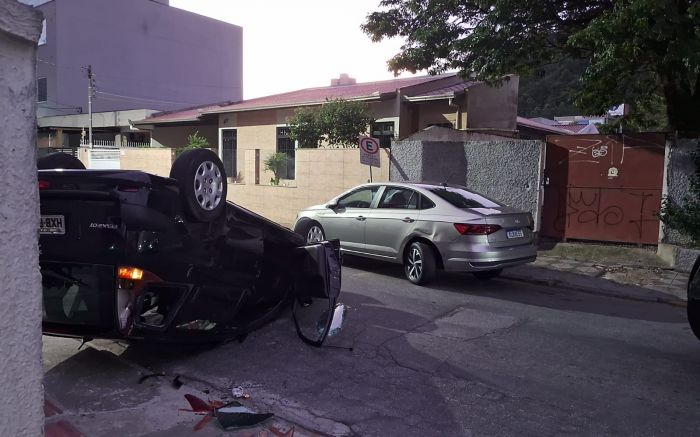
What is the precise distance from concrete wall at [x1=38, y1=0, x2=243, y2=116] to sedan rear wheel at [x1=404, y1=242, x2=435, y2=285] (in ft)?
132

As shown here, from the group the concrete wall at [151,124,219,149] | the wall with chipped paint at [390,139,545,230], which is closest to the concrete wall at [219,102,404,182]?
the concrete wall at [151,124,219,149]

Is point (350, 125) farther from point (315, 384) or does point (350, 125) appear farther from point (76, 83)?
point (76, 83)

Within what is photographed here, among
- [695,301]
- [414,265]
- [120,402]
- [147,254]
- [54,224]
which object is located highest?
[54,224]

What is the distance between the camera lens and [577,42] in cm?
928

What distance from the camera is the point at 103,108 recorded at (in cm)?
4284

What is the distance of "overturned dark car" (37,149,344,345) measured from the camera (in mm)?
4059

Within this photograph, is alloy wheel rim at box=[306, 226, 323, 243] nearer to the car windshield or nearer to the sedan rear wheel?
the sedan rear wheel

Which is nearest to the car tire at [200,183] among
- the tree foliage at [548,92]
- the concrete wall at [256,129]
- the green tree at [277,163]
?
the green tree at [277,163]

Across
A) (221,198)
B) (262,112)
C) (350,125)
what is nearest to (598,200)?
(350,125)

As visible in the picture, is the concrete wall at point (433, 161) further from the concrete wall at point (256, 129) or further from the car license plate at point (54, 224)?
the car license plate at point (54, 224)

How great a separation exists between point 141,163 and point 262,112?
17.4 ft

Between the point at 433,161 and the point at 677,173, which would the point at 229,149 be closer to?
the point at 433,161

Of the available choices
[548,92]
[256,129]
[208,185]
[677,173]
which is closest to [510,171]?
[677,173]

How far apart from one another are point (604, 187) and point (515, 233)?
13.9 ft
